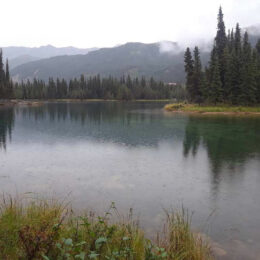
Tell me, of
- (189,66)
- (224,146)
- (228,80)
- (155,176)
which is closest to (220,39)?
(189,66)

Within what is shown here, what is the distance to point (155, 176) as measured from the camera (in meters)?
20.0

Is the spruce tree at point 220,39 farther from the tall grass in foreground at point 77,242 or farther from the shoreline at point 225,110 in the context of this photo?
the tall grass in foreground at point 77,242

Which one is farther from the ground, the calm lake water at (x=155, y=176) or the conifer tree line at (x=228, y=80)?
the conifer tree line at (x=228, y=80)

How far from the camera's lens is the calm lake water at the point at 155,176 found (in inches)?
505

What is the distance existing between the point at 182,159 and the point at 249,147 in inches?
381

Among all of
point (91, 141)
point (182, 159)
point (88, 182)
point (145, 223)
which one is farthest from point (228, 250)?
point (91, 141)

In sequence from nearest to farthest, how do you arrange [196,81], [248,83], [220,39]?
[248,83]
[196,81]
[220,39]

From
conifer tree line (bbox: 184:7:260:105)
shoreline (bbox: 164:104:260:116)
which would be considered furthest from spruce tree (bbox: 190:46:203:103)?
shoreline (bbox: 164:104:260:116)

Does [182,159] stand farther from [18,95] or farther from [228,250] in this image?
[18,95]

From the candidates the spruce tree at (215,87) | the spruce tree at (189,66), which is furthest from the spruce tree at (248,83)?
the spruce tree at (189,66)

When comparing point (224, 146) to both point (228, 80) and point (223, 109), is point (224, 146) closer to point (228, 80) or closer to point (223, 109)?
point (223, 109)

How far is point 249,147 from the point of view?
30.1 metres

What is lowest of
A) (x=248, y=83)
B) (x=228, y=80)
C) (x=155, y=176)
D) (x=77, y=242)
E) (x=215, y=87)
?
(x=155, y=176)

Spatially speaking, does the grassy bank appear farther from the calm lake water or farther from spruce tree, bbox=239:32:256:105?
the calm lake water
